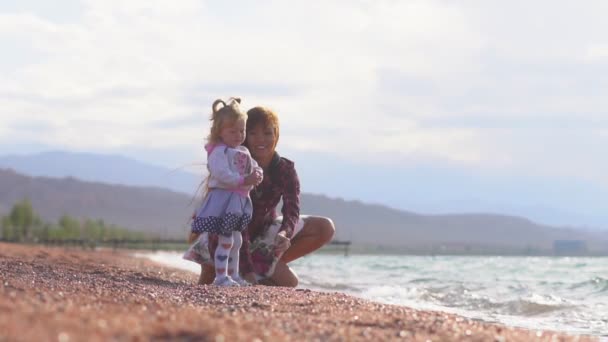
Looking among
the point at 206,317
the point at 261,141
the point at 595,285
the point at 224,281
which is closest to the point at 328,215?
the point at 595,285

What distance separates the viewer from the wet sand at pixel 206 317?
351 centimetres

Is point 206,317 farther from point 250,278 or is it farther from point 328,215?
point 328,215

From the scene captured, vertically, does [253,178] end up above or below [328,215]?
below

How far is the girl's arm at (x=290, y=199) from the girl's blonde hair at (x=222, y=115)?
76 cm

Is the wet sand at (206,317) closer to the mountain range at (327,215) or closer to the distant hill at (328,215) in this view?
the distant hill at (328,215)

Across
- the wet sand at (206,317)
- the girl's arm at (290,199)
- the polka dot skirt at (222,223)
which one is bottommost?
the wet sand at (206,317)

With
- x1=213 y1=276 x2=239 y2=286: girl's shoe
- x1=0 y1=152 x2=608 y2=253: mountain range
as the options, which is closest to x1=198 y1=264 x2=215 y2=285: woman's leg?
x1=213 y1=276 x2=239 y2=286: girl's shoe

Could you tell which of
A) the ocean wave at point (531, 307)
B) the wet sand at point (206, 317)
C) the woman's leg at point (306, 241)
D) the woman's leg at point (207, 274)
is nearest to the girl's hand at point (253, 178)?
the wet sand at point (206, 317)

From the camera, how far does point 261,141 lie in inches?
295

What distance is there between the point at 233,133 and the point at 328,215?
158554mm

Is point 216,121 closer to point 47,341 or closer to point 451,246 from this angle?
point 47,341

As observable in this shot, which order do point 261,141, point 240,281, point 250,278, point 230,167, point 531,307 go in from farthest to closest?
point 531,307 < point 250,278 < point 261,141 < point 240,281 < point 230,167

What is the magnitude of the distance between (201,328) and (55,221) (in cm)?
15477

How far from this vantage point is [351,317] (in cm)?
491
